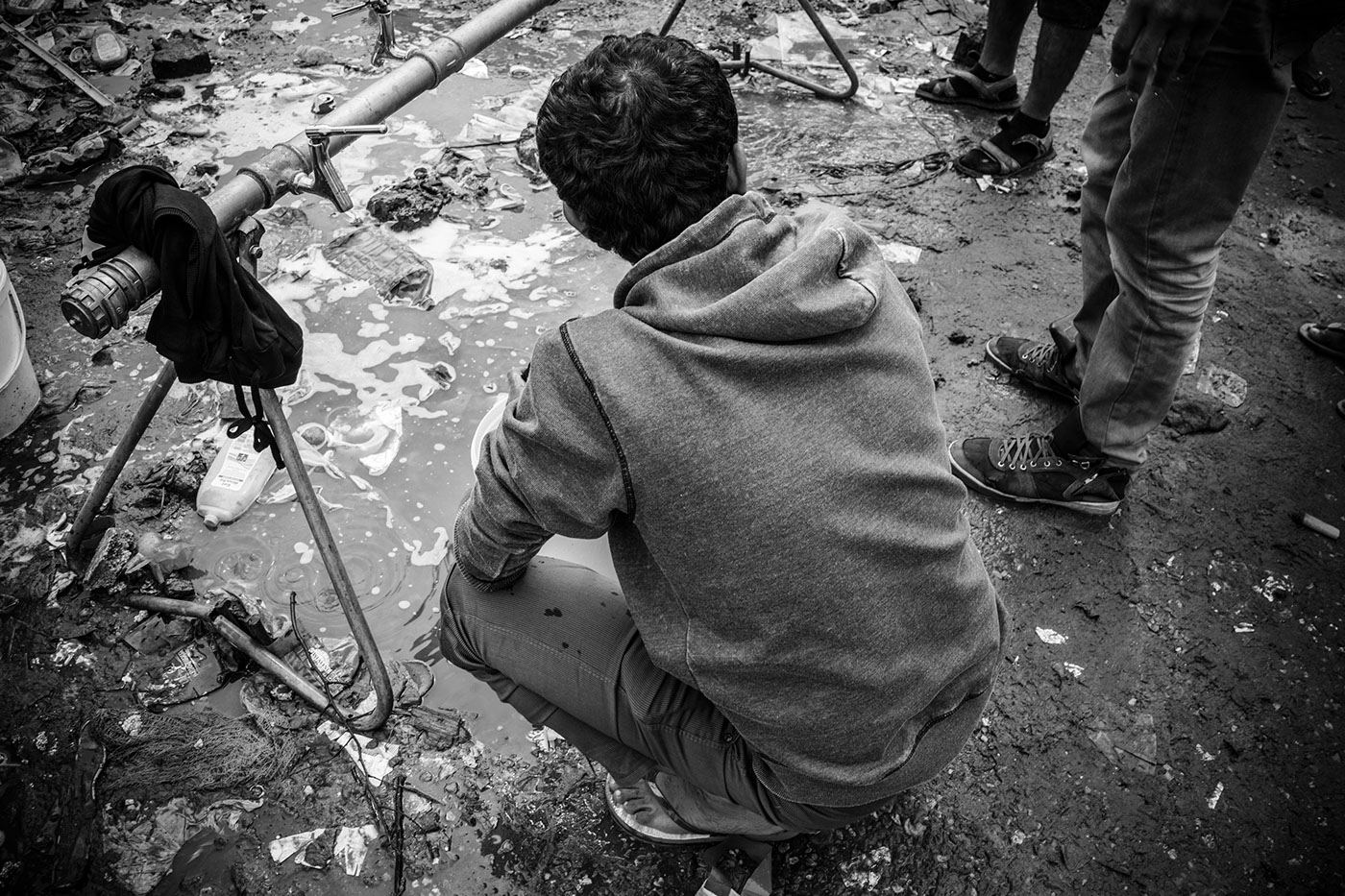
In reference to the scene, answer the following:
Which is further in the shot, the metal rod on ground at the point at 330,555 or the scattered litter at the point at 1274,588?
the scattered litter at the point at 1274,588

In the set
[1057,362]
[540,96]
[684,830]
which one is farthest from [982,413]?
[540,96]

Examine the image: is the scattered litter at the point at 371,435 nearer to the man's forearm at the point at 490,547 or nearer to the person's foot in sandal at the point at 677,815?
the man's forearm at the point at 490,547

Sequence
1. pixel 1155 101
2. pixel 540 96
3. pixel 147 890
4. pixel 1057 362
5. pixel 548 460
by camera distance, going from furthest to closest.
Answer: pixel 540 96, pixel 1057 362, pixel 1155 101, pixel 147 890, pixel 548 460

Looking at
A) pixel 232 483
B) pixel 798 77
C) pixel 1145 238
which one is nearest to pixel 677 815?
pixel 232 483

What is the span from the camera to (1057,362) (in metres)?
2.55

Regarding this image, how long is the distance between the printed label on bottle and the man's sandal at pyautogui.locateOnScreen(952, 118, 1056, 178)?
2979 millimetres

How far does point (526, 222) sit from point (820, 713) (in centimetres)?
238

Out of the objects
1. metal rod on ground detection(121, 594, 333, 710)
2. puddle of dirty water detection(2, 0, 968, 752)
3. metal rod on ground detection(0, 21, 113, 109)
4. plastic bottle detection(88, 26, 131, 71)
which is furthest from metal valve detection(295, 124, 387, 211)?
plastic bottle detection(88, 26, 131, 71)

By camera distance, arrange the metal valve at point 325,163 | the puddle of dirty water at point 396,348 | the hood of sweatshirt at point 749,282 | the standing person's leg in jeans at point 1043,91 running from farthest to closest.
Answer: the standing person's leg in jeans at point 1043,91 < the puddle of dirty water at point 396,348 < the metal valve at point 325,163 < the hood of sweatshirt at point 749,282

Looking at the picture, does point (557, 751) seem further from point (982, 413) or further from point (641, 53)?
point (982, 413)

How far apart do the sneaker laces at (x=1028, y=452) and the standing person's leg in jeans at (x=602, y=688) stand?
1.11 metres

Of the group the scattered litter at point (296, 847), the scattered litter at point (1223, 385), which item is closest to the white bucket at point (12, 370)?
the scattered litter at point (296, 847)

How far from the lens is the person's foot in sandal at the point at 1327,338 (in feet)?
9.19

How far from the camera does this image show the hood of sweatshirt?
40.3 inches
